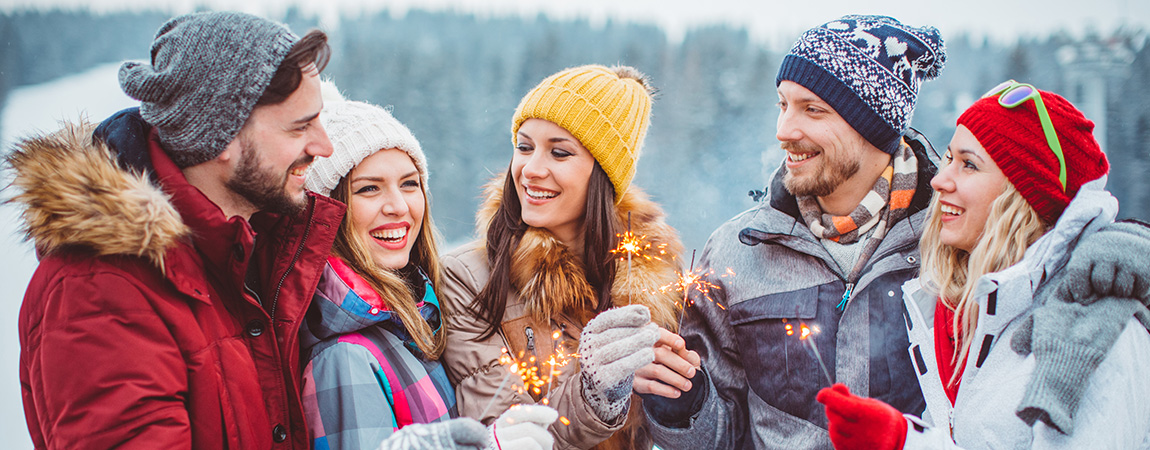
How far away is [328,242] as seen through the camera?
6.23 feet

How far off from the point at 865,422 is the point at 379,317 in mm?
1464

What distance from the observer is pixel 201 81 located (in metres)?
1.59

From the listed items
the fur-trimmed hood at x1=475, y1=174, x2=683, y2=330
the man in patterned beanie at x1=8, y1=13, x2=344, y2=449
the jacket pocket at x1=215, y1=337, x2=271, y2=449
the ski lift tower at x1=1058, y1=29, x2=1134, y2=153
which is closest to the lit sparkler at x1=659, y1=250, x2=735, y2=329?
the fur-trimmed hood at x1=475, y1=174, x2=683, y2=330

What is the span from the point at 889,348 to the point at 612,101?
1.53m

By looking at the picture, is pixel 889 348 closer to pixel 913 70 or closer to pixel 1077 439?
pixel 1077 439

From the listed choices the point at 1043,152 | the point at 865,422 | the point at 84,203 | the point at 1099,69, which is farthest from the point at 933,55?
the point at 1099,69

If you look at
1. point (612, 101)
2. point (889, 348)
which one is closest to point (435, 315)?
point (612, 101)

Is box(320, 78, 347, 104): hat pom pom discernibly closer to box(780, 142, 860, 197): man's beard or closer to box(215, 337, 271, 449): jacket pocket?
box(215, 337, 271, 449): jacket pocket

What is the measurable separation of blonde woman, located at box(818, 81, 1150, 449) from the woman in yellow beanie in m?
0.92

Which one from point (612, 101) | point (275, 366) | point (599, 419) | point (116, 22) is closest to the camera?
point (275, 366)

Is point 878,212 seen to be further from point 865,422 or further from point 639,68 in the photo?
point 639,68

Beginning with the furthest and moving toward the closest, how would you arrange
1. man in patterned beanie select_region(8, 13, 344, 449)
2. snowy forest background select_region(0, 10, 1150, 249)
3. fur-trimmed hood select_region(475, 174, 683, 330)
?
snowy forest background select_region(0, 10, 1150, 249)
fur-trimmed hood select_region(475, 174, 683, 330)
man in patterned beanie select_region(8, 13, 344, 449)

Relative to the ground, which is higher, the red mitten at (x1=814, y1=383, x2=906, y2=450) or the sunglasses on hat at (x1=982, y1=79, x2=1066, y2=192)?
the sunglasses on hat at (x1=982, y1=79, x2=1066, y2=192)

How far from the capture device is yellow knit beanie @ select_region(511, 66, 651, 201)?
8.69ft
